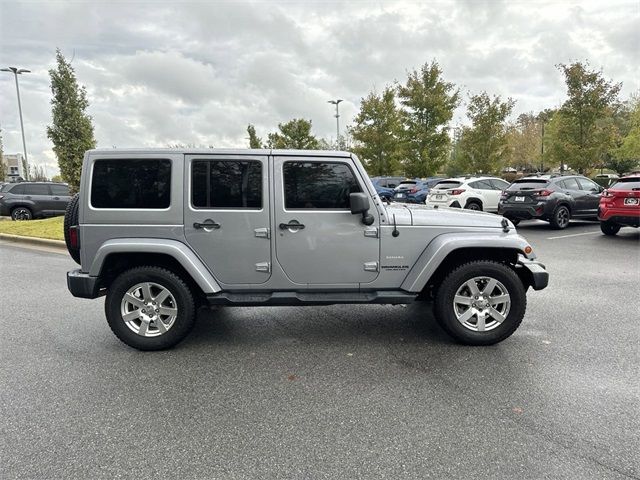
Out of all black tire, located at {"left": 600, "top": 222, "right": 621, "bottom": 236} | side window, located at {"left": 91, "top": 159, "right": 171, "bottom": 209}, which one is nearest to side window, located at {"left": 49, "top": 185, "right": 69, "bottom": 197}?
side window, located at {"left": 91, "top": 159, "right": 171, "bottom": 209}

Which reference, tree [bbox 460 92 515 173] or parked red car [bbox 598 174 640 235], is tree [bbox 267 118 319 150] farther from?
parked red car [bbox 598 174 640 235]

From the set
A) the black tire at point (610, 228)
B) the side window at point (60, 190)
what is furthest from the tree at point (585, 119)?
the side window at point (60, 190)

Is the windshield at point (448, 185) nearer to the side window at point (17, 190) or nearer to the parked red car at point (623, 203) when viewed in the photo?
the parked red car at point (623, 203)

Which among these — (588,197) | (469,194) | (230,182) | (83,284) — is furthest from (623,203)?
(83,284)

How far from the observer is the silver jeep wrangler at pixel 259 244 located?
12.5 ft

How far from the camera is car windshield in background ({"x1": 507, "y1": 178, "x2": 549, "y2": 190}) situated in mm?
11697

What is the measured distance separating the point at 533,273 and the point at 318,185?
221 centimetres

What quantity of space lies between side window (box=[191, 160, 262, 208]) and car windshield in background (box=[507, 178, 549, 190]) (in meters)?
→ 10.2

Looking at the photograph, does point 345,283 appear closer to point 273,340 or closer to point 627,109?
point 273,340

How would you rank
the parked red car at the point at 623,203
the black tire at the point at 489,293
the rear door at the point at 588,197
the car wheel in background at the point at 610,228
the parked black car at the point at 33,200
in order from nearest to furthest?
the black tire at the point at 489,293 → the parked red car at the point at 623,203 → the car wheel in background at the point at 610,228 → the rear door at the point at 588,197 → the parked black car at the point at 33,200

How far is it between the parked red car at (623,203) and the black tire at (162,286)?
32.5 feet

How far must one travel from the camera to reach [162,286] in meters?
3.83

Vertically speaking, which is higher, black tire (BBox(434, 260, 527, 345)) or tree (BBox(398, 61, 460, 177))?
tree (BBox(398, 61, 460, 177))

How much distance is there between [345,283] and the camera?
13.1 feet
